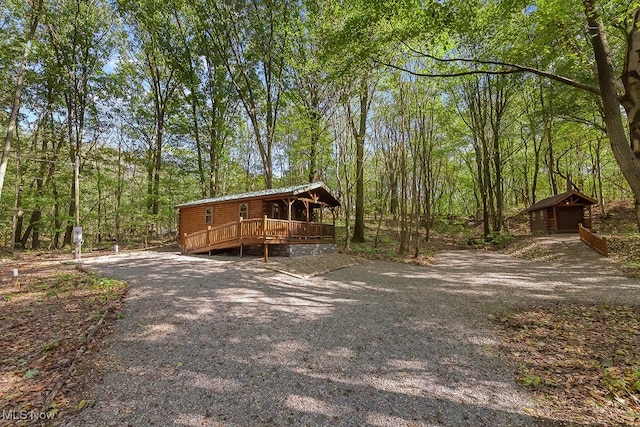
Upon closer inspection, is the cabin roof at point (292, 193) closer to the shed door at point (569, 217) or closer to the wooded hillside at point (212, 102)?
the wooded hillside at point (212, 102)

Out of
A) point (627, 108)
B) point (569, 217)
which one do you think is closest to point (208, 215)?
point (627, 108)

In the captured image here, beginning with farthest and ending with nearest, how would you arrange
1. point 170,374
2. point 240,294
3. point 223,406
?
1. point 240,294
2. point 170,374
3. point 223,406

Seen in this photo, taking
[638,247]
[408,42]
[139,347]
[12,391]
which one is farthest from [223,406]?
[638,247]

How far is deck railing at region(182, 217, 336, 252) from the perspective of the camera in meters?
12.6

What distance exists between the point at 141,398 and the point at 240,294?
4.02 meters

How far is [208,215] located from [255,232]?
6574 mm

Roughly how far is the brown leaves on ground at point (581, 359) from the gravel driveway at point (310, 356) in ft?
1.17

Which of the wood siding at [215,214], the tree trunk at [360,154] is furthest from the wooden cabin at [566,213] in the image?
the wood siding at [215,214]

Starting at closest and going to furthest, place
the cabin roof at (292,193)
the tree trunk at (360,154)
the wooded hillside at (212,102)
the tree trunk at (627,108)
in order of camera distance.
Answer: the tree trunk at (627,108) → the cabin roof at (292,193) → the wooded hillside at (212,102) → the tree trunk at (360,154)

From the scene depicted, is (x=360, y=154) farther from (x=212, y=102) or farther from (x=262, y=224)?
(x=212, y=102)

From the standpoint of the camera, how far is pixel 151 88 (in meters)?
22.5

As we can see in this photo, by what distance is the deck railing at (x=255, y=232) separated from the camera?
1263 cm

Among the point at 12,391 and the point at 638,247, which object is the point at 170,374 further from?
the point at 638,247

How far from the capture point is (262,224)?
1247 cm
